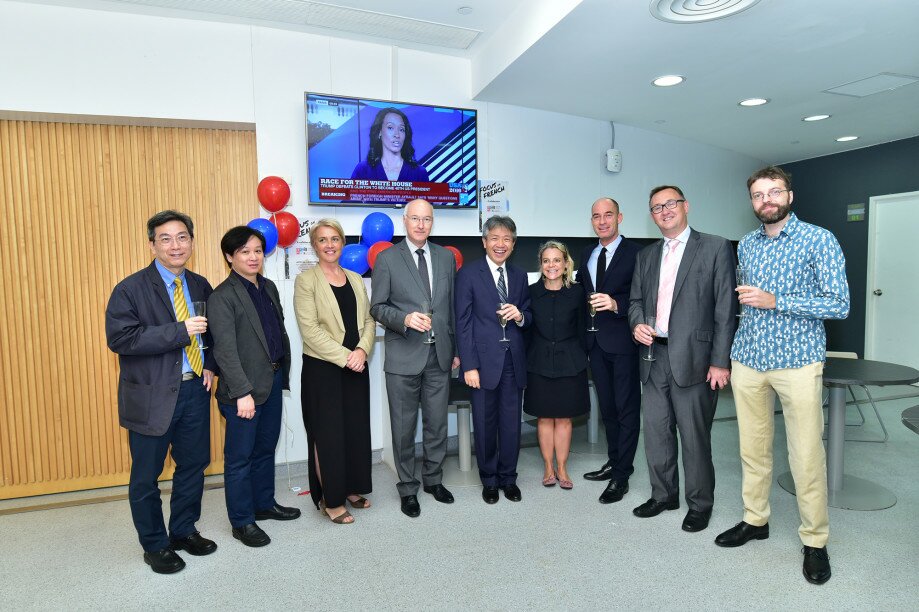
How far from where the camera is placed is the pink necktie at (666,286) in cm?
301

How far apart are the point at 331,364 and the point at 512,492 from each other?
138cm

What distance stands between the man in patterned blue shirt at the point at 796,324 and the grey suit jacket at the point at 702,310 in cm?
15

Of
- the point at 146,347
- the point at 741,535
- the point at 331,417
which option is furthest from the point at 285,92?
the point at 741,535

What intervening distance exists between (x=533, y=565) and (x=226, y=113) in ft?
11.1

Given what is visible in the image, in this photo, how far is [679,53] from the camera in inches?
143

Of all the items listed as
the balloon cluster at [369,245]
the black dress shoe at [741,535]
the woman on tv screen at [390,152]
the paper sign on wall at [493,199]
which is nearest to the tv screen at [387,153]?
the woman on tv screen at [390,152]

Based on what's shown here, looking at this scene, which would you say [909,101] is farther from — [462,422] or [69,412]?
[69,412]

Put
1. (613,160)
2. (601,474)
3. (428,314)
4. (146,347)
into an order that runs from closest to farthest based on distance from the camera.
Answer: (146,347)
(428,314)
(601,474)
(613,160)

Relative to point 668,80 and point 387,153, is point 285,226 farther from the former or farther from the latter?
point 668,80

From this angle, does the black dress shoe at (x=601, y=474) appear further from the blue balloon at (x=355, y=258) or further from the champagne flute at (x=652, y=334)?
the blue balloon at (x=355, y=258)

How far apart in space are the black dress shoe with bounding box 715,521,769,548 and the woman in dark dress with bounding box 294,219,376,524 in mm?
1997

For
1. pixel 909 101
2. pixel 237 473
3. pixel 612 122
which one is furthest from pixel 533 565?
pixel 909 101

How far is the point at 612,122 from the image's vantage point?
5.30 metres

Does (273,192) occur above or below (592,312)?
above
